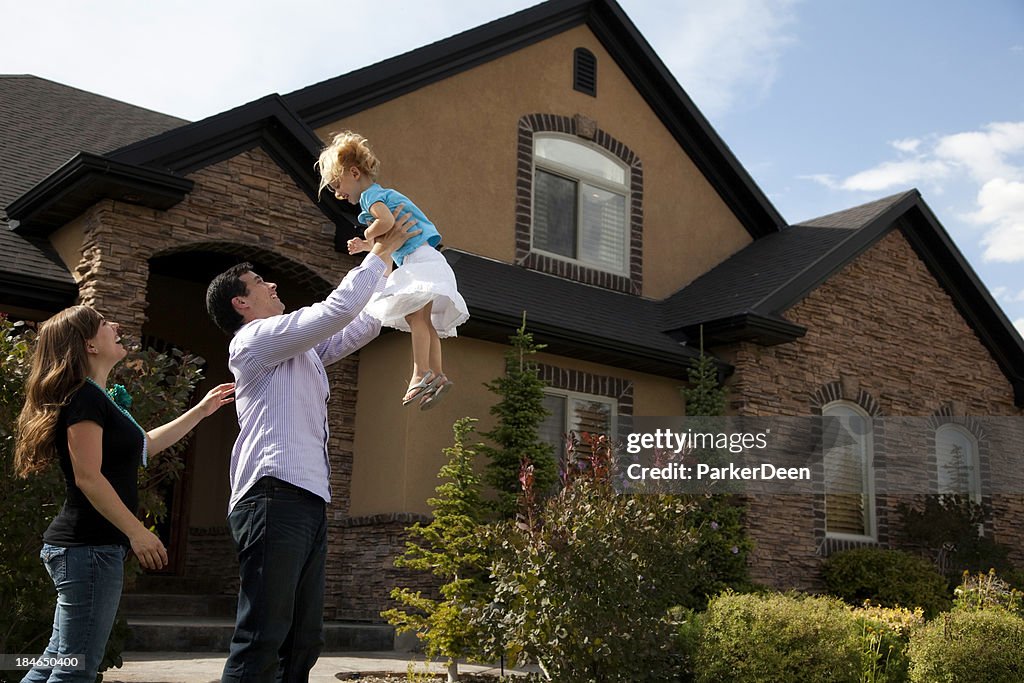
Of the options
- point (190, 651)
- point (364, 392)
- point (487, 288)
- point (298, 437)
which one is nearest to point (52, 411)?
point (298, 437)

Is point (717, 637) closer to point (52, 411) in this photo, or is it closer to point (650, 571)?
point (650, 571)

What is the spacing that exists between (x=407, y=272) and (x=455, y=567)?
17.0 feet

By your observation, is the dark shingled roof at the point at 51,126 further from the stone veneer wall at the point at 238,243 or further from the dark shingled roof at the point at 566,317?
the dark shingled roof at the point at 566,317

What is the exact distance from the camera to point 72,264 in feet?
35.3

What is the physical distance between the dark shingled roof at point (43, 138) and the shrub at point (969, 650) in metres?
8.51

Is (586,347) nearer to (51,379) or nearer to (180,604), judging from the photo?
(180,604)

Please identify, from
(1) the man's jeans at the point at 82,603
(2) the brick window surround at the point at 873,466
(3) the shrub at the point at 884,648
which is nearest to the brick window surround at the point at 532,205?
(2) the brick window surround at the point at 873,466

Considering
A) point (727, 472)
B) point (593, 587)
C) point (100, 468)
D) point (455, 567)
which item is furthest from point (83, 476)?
point (727, 472)

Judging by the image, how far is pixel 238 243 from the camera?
11039 millimetres

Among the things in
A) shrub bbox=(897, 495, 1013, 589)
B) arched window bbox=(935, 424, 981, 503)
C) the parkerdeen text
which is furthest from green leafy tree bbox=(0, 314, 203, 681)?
arched window bbox=(935, 424, 981, 503)

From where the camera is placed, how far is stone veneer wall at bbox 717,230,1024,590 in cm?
1443

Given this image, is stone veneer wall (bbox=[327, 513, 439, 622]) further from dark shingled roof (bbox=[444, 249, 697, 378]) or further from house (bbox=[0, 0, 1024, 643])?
dark shingled roof (bbox=[444, 249, 697, 378])

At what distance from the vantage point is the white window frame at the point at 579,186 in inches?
599

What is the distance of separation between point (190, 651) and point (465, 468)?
115 inches
